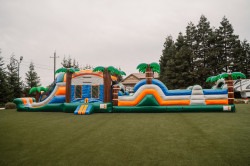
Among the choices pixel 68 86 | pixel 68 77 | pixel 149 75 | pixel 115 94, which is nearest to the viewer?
pixel 149 75

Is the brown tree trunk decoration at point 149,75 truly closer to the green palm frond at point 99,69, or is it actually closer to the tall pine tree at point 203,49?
the green palm frond at point 99,69

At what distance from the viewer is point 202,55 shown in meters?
26.5

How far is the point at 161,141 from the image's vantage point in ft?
12.3

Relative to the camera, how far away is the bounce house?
9484mm

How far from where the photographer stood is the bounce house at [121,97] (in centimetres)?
948

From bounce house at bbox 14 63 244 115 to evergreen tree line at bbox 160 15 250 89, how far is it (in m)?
13.2

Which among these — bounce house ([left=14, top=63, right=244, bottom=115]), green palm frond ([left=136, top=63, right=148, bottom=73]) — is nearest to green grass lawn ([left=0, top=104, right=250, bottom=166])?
bounce house ([left=14, top=63, right=244, bottom=115])

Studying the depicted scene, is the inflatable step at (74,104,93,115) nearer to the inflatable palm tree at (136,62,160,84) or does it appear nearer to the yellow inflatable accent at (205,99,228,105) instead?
the inflatable palm tree at (136,62,160,84)

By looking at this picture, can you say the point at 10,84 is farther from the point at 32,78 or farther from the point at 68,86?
the point at 68,86

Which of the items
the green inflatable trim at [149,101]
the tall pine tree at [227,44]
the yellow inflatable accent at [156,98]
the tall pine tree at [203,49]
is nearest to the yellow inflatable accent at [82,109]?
the yellow inflatable accent at [156,98]

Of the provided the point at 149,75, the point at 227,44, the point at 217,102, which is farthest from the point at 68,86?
Answer: the point at 227,44

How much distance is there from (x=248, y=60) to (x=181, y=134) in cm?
3588

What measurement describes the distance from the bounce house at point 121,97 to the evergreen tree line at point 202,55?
1321cm

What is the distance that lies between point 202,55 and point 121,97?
20792 millimetres
